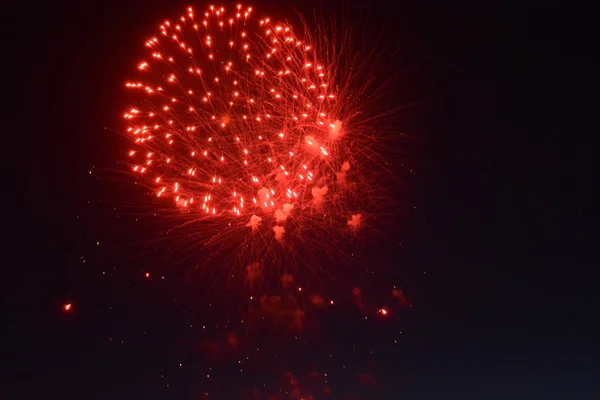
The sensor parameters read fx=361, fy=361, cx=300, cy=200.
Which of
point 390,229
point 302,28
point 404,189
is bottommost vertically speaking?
point 390,229

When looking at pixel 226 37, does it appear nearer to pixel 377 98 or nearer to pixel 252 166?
pixel 252 166

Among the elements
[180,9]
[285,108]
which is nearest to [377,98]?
[285,108]

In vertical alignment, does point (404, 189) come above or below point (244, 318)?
above

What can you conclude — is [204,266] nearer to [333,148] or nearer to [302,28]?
[333,148]

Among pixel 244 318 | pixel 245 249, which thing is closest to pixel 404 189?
pixel 245 249

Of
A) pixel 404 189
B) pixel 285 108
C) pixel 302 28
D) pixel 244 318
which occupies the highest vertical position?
pixel 302 28

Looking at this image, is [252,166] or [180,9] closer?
[252,166]
